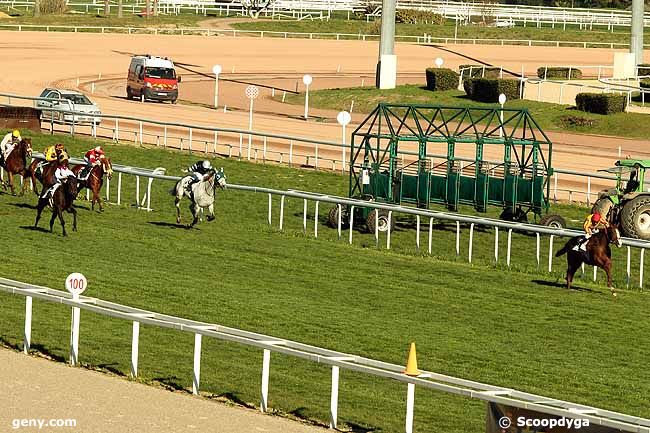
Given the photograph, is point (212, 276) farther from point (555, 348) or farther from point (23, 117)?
point (23, 117)

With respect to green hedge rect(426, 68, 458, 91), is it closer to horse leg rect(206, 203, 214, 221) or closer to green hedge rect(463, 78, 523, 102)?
green hedge rect(463, 78, 523, 102)

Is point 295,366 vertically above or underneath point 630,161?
underneath

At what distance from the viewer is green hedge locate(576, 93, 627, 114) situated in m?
48.2

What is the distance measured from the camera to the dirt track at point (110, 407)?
1167cm

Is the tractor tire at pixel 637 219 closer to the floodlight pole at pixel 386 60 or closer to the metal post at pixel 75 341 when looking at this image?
the metal post at pixel 75 341

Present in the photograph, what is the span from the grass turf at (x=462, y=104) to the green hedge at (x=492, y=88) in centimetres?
30

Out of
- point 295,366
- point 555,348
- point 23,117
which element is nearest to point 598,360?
point 555,348

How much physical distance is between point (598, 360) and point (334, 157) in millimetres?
21117

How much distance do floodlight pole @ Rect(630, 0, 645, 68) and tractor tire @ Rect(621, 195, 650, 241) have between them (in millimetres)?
31635

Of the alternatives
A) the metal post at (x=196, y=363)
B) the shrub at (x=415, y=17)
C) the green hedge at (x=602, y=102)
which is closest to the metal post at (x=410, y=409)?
the metal post at (x=196, y=363)

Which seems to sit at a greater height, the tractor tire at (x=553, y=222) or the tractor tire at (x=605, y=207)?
the tractor tire at (x=605, y=207)

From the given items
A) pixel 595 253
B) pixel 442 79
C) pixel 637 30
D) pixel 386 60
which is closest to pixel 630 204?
pixel 595 253

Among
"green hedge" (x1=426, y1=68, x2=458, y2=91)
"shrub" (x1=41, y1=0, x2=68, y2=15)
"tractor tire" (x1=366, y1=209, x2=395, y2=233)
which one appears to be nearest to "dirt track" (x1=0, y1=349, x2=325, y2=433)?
"tractor tire" (x1=366, y1=209, x2=395, y2=233)

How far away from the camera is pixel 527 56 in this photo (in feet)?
235
